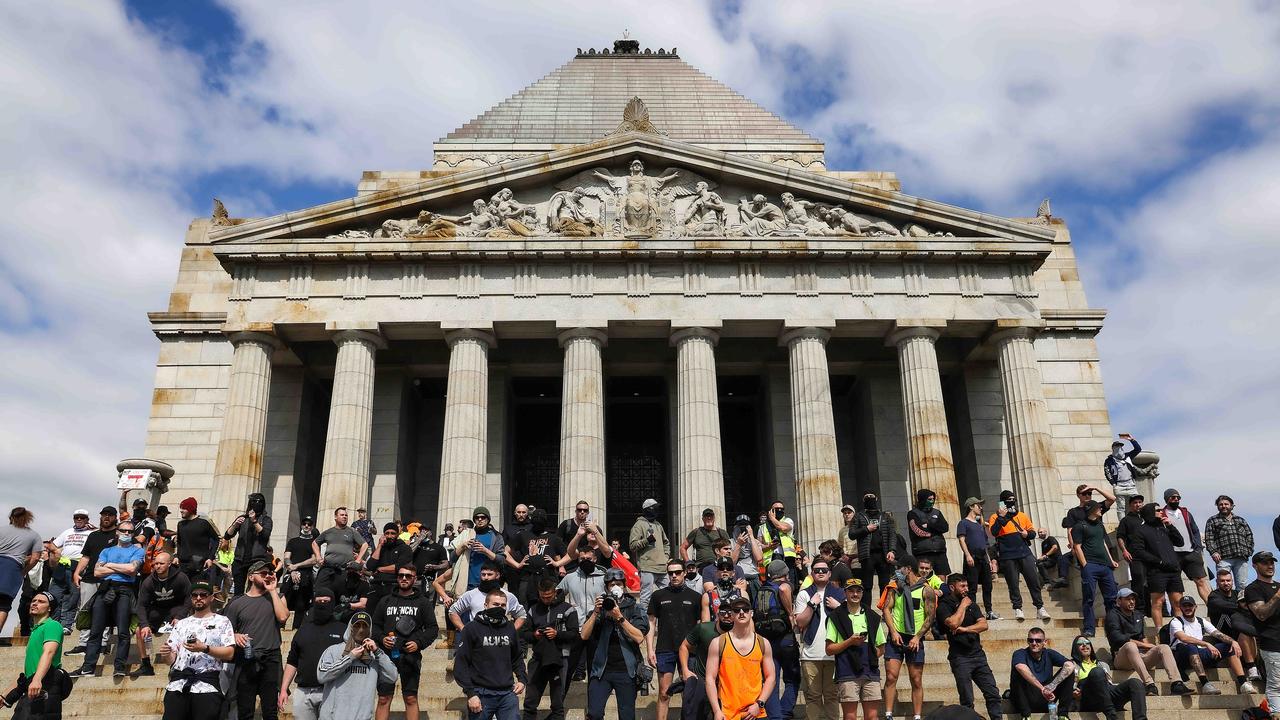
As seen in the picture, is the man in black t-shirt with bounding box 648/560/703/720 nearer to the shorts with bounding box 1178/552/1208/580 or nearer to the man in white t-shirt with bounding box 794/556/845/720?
the man in white t-shirt with bounding box 794/556/845/720

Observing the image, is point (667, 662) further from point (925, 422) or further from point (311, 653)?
point (925, 422)

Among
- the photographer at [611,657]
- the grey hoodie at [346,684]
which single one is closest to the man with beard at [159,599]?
the grey hoodie at [346,684]

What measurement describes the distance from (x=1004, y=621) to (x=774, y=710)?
27.4 ft

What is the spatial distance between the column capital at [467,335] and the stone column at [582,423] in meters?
2.04

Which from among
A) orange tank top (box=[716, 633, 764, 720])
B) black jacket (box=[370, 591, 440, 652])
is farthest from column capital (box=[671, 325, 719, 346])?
orange tank top (box=[716, 633, 764, 720])

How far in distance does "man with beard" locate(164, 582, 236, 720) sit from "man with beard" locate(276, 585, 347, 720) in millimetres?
719

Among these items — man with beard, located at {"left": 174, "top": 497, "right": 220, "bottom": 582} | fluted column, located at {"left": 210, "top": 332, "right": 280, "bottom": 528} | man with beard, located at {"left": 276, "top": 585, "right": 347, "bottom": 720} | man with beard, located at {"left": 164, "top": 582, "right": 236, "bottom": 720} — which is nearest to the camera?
man with beard, located at {"left": 164, "top": 582, "right": 236, "bottom": 720}

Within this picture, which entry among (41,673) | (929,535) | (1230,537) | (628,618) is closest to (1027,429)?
(1230,537)

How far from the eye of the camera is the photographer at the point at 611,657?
38.3ft

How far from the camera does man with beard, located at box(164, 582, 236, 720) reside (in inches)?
395

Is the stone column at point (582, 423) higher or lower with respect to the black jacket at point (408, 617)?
higher

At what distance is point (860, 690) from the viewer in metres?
12.0

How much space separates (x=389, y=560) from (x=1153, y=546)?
12.3 m

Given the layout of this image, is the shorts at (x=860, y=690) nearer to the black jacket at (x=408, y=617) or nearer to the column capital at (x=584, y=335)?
the black jacket at (x=408, y=617)
